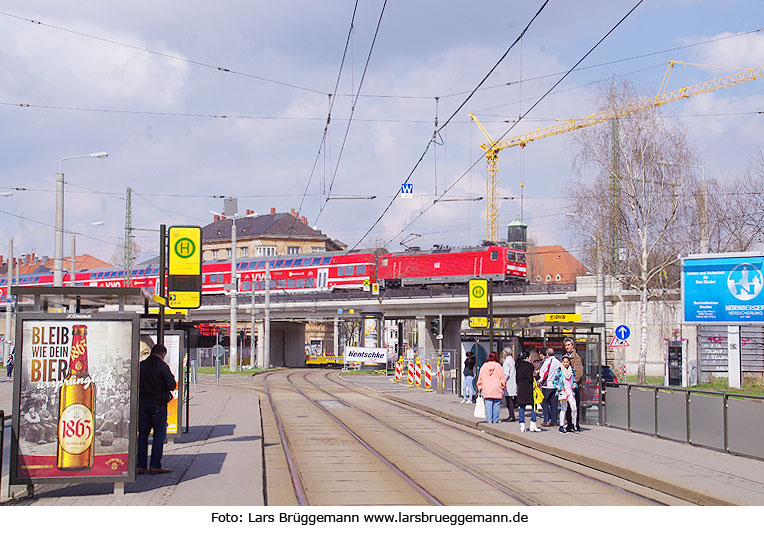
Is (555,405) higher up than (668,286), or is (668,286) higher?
(668,286)

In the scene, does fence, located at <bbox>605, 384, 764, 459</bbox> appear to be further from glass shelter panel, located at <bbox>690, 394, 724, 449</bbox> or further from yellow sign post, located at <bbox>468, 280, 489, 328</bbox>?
yellow sign post, located at <bbox>468, 280, 489, 328</bbox>

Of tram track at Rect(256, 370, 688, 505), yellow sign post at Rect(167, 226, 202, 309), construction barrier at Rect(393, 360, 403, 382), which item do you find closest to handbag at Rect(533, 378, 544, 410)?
tram track at Rect(256, 370, 688, 505)

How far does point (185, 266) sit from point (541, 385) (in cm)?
913

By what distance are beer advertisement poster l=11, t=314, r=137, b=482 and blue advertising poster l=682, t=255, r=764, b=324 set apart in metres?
18.6

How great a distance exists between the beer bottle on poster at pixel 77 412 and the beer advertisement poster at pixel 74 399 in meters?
0.01

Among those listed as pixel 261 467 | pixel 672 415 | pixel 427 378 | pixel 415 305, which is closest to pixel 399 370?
pixel 427 378

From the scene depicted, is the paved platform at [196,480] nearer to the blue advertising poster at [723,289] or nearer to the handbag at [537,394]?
the handbag at [537,394]

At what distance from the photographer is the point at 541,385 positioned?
1827 cm

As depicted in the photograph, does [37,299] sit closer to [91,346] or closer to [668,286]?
[91,346]

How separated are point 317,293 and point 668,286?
30.9 meters

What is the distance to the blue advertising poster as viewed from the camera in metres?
23.3

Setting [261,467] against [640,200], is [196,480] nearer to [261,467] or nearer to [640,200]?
[261,467]

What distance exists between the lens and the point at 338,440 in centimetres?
1706
